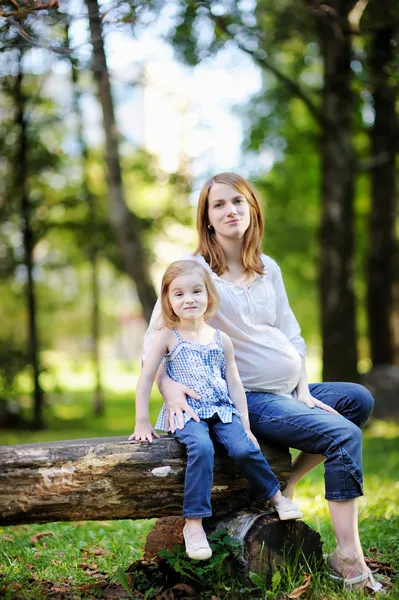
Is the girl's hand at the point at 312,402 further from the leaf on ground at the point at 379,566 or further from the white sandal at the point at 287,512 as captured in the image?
the leaf on ground at the point at 379,566

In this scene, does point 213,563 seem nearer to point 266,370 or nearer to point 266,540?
point 266,540

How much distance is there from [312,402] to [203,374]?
0.64 meters

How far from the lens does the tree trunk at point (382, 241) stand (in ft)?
38.1

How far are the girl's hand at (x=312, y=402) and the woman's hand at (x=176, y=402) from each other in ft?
2.09

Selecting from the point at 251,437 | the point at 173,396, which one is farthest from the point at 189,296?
the point at 251,437

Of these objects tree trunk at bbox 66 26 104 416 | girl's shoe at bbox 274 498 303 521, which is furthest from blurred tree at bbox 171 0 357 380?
girl's shoe at bbox 274 498 303 521

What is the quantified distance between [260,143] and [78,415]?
6.98 m

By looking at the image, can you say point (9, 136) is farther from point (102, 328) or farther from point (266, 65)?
point (102, 328)

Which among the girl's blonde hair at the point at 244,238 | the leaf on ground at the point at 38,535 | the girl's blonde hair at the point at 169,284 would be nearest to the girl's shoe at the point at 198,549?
the girl's blonde hair at the point at 169,284

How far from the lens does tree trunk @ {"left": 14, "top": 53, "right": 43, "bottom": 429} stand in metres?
12.9

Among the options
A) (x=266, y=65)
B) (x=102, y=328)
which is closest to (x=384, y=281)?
(x=266, y=65)

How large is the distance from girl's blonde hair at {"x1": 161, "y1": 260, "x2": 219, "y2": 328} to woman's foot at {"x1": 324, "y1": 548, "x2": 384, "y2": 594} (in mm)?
1351

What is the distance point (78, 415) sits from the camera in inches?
626

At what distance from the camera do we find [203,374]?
3.54 m
